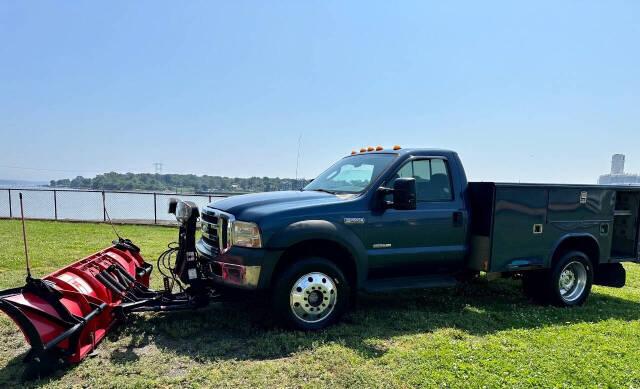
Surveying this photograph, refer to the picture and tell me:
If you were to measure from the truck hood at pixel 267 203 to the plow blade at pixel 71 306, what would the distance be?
1382 millimetres

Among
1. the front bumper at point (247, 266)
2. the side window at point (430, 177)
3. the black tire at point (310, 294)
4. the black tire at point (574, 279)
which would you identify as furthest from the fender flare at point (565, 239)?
the front bumper at point (247, 266)

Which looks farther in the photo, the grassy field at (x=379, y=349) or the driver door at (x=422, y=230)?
the driver door at (x=422, y=230)

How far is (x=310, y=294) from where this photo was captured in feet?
15.4

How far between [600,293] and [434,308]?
3.58 metres

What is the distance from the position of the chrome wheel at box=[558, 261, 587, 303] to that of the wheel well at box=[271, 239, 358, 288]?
11.0 feet

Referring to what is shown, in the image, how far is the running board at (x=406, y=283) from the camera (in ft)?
16.4

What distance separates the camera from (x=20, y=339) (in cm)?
438

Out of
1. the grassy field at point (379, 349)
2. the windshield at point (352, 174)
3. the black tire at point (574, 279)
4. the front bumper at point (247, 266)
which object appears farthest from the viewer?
the black tire at point (574, 279)

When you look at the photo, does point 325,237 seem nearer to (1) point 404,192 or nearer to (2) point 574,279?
(1) point 404,192

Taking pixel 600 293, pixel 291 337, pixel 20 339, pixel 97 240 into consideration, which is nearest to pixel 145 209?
pixel 97 240

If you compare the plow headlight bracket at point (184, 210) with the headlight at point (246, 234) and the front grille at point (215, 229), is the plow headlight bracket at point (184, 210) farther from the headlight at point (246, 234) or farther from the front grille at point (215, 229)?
the headlight at point (246, 234)

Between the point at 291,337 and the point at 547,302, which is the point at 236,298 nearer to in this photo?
the point at 291,337

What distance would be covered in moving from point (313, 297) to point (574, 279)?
423cm

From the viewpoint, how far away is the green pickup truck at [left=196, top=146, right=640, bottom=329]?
455cm
